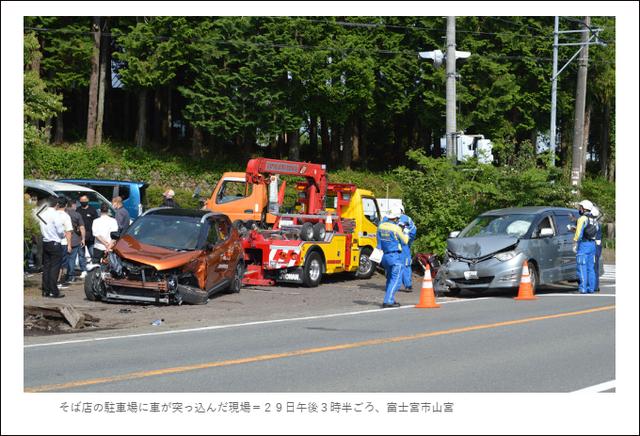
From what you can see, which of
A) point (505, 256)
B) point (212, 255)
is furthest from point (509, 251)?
point (212, 255)

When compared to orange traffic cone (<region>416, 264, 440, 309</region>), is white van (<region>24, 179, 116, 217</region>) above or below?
above

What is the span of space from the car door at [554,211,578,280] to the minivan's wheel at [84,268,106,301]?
31.3ft

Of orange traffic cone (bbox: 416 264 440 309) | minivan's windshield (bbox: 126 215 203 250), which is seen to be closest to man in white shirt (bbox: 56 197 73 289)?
minivan's windshield (bbox: 126 215 203 250)

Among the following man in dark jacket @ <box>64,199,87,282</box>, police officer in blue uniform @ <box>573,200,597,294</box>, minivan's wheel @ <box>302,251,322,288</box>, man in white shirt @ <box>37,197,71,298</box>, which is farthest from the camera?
minivan's wheel @ <box>302,251,322,288</box>

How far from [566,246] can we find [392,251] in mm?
5079

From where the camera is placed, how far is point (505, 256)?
19.2m

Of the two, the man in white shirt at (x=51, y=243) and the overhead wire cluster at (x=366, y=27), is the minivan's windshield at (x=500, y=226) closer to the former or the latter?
the man in white shirt at (x=51, y=243)

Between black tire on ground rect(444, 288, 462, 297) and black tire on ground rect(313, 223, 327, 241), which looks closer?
black tire on ground rect(444, 288, 462, 297)

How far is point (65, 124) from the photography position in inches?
2156

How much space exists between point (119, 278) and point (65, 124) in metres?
39.4

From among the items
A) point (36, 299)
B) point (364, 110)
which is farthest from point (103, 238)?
point (364, 110)

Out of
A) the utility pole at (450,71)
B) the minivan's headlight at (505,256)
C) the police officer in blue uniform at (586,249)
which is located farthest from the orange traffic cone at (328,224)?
the police officer in blue uniform at (586,249)

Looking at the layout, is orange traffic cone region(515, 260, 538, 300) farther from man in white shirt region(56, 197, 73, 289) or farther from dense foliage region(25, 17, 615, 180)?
dense foliage region(25, 17, 615, 180)

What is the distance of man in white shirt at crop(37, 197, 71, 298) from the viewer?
18.0 metres
